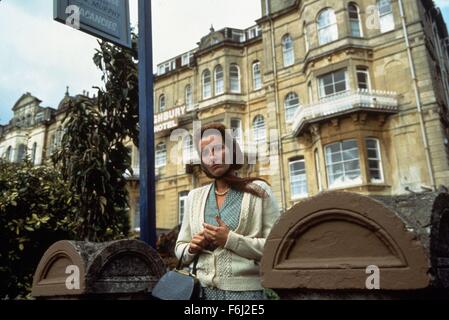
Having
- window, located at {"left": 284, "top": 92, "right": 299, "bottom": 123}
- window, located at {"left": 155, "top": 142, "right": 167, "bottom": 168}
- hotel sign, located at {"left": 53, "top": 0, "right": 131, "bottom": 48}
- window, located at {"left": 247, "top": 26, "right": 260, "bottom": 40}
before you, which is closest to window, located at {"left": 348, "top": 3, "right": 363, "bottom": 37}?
window, located at {"left": 284, "top": 92, "right": 299, "bottom": 123}

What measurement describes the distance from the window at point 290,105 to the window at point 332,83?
1861mm

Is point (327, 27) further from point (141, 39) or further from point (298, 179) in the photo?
point (141, 39)

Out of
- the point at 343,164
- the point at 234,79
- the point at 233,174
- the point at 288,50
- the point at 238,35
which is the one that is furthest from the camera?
the point at 238,35

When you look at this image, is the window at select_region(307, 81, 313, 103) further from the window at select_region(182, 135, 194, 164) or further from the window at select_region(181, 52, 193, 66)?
the window at select_region(181, 52, 193, 66)

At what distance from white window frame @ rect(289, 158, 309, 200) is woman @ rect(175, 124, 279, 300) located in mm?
16051

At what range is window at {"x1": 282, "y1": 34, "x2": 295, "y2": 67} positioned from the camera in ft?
66.5

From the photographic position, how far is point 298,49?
19812mm

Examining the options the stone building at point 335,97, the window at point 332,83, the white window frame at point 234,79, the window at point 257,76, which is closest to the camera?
the stone building at point 335,97

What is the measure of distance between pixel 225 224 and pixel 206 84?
2265cm

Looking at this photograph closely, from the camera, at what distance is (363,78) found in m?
17.4

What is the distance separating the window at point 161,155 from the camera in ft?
84.0

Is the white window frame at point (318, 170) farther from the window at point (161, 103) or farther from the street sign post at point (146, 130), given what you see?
the street sign post at point (146, 130)

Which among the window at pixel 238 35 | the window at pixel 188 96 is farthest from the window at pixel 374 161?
the window at pixel 188 96

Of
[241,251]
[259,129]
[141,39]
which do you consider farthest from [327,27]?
[241,251]
